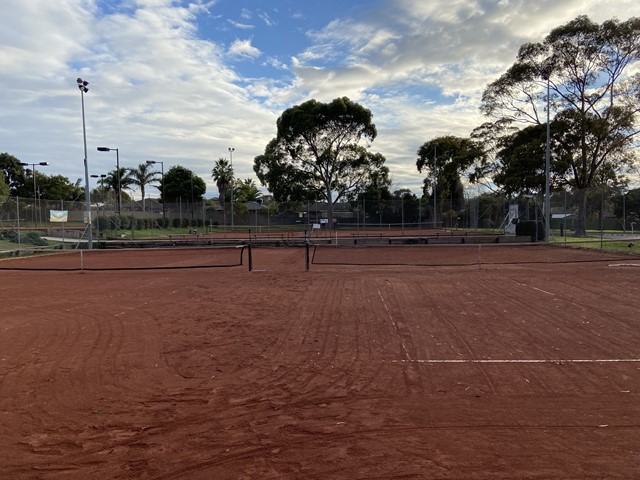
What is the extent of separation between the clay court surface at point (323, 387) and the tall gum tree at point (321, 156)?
52579mm

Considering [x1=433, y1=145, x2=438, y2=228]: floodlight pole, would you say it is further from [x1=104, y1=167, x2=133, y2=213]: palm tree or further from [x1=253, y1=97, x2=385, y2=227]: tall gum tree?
[x1=104, y1=167, x2=133, y2=213]: palm tree

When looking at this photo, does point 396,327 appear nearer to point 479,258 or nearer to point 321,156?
point 479,258

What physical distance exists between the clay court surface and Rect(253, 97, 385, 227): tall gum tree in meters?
52.6

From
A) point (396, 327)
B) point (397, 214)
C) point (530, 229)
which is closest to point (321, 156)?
point (397, 214)

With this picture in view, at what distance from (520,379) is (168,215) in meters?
55.9

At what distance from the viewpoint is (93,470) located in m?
3.67

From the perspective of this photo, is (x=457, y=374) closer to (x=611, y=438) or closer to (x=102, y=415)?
(x=611, y=438)

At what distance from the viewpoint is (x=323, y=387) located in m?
5.41

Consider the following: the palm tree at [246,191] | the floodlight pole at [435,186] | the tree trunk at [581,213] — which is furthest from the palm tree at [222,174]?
the tree trunk at [581,213]

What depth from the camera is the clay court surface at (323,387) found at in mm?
3770

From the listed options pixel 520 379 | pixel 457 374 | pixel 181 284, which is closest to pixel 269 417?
pixel 457 374

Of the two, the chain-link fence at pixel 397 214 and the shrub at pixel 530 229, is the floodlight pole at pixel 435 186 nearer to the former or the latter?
the chain-link fence at pixel 397 214

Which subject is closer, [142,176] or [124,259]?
[124,259]

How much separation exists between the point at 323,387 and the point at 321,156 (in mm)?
59646
